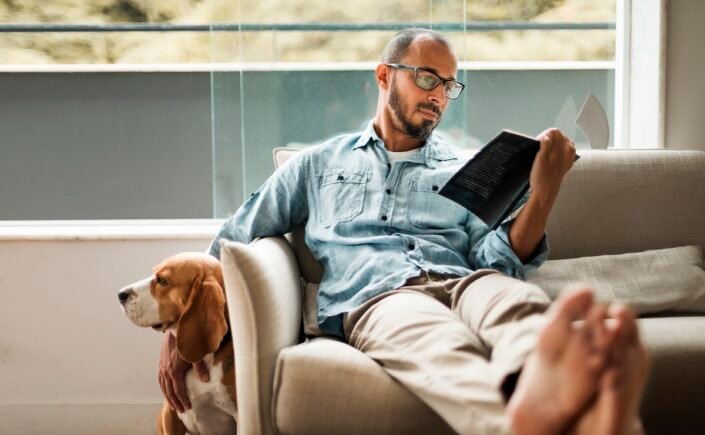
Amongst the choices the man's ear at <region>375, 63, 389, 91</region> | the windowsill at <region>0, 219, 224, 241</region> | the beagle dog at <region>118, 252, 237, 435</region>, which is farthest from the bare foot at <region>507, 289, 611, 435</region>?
the windowsill at <region>0, 219, 224, 241</region>

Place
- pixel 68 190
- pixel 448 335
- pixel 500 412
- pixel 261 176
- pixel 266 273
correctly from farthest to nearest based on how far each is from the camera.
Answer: pixel 68 190 < pixel 261 176 < pixel 266 273 < pixel 448 335 < pixel 500 412

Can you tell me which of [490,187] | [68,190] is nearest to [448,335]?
[490,187]

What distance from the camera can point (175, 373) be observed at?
197 centimetres

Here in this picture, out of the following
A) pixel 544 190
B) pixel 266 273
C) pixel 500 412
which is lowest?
pixel 500 412

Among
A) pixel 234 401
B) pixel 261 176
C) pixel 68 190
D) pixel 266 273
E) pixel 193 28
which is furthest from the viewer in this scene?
pixel 68 190

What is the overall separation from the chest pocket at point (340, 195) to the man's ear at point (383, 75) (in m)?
0.26

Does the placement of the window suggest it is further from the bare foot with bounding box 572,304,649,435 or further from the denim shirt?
the bare foot with bounding box 572,304,649,435

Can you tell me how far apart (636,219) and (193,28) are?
5.85ft

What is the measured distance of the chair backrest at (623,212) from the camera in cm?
231

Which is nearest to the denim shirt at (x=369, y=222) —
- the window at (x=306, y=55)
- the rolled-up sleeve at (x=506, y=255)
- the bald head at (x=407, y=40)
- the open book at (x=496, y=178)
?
the rolled-up sleeve at (x=506, y=255)

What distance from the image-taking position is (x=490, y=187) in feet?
6.26

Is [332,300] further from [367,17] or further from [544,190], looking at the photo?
[367,17]

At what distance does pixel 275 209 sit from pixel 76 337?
3.06ft

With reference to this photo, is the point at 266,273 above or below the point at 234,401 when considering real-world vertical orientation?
above
